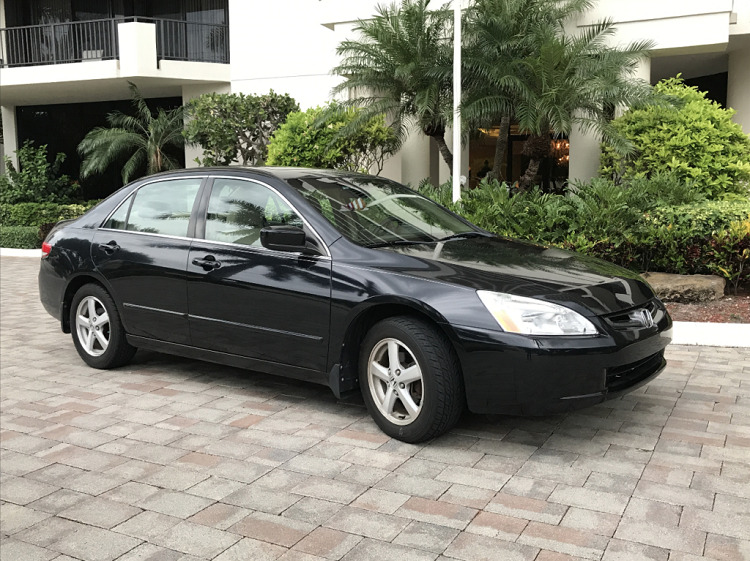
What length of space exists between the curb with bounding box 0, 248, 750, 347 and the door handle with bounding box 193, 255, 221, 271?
165 inches

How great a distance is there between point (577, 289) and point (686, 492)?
46.2 inches

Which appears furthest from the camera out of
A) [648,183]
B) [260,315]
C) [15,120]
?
[15,120]

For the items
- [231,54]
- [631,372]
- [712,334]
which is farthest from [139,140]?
[631,372]

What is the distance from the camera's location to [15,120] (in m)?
22.3

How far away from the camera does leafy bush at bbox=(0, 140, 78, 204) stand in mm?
19125

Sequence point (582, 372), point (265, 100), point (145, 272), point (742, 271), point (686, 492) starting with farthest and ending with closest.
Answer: point (265, 100) < point (742, 271) < point (145, 272) < point (582, 372) < point (686, 492)

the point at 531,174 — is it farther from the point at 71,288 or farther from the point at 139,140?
the point at 139,140

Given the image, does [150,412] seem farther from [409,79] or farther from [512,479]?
[409,79]

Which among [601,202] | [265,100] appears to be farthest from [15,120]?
[601,202]

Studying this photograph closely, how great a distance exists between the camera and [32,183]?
1920 cm

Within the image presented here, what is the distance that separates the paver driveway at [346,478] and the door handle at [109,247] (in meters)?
1.01

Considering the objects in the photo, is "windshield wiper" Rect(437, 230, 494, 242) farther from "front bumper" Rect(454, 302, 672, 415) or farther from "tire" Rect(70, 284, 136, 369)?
"tire" Rect(70, 284, 136, 369)

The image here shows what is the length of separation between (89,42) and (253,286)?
17952 mm

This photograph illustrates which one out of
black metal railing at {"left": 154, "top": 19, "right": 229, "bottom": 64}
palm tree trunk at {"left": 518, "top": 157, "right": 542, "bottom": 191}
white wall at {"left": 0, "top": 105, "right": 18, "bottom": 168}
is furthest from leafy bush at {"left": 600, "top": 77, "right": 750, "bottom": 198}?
white wall at {"left": 0, "top": 105, "right": 18, "bottom": 168}
